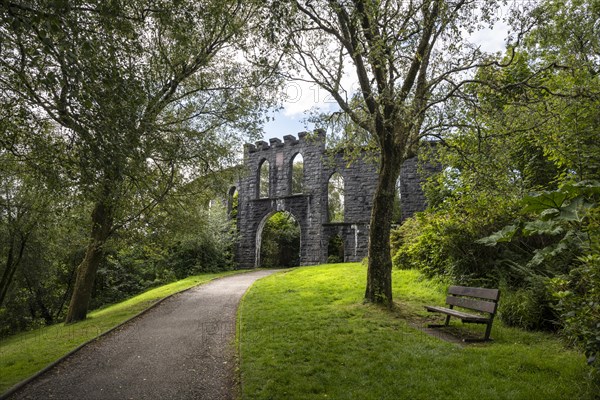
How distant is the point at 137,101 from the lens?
179 inches

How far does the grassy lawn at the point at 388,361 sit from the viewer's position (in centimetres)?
416

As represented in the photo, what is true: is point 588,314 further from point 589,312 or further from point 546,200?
point 546,200

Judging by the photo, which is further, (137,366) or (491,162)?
(491,162)

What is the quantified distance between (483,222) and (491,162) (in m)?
1.49

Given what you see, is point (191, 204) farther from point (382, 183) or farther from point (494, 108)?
point (494, 108)

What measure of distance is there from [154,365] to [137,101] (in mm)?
3958

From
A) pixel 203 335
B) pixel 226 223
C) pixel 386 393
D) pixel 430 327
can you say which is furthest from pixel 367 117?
pixel 226 223

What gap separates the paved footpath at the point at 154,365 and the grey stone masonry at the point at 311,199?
415 inches

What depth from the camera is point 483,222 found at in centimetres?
908

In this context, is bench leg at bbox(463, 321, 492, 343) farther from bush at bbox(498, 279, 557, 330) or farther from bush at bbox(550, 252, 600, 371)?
bush at bbox(550, 252, 600, 371)

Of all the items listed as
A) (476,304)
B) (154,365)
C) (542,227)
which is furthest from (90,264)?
(542,227)

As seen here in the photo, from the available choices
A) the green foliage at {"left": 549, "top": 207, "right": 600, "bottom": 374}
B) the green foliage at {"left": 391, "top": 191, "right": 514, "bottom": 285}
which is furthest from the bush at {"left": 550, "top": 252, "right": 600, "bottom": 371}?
the green foliage at {"left": 391, "top": 191, "right": 514, "bottom": 285}

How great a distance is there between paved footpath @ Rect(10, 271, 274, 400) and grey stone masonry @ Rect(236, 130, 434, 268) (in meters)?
10.5

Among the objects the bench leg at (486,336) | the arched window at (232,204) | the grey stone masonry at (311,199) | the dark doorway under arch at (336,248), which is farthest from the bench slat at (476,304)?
the arched window at (232,204)
